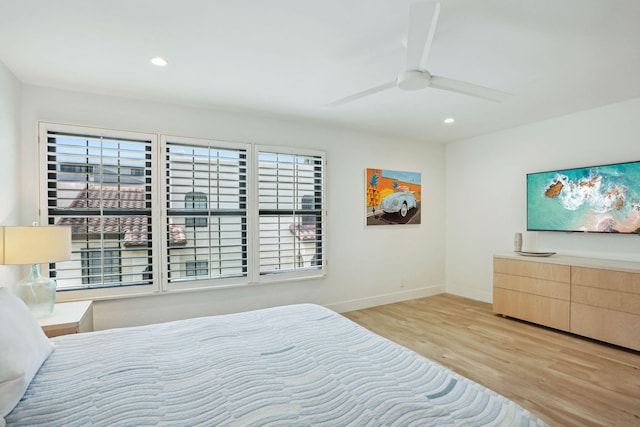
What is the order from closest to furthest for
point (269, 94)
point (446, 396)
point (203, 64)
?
1. point (446, 396)
2. point (203, 64)
3. point (269, 94)

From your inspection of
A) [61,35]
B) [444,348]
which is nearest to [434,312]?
[444,348]

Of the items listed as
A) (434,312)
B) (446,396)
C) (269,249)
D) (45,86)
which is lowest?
(434,312)

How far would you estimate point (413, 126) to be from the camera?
413cm

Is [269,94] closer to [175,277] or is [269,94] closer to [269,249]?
[269,249]

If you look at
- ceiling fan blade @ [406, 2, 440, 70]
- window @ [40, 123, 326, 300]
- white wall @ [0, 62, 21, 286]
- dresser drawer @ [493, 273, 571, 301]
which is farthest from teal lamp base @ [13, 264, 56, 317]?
dresser drawer @ [493, 273, 571, 301]

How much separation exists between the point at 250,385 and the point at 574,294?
11.4ft

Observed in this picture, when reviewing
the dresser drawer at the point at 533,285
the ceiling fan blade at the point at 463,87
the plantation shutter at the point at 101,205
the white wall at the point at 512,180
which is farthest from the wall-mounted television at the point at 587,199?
the plantation shutter at the point at 101,205

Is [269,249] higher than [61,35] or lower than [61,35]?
lower

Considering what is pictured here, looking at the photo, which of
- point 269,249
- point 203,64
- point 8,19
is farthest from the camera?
point 269,249

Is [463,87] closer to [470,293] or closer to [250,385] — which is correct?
[250,385]

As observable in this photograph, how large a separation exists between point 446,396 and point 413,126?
139 inches

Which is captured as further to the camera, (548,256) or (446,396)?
(548,256)

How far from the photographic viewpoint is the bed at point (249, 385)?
107cm

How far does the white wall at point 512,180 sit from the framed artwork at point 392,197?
28.7 inches
